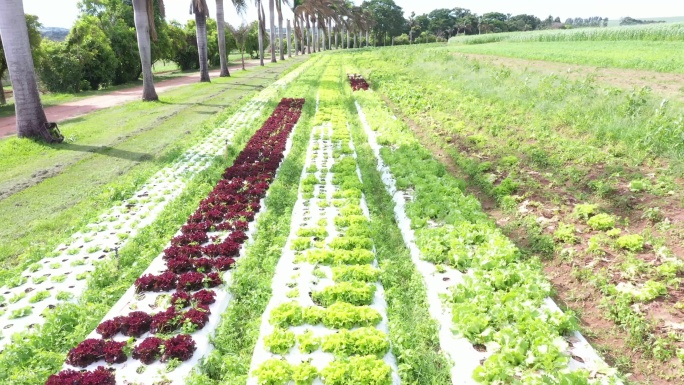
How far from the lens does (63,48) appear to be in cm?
2903

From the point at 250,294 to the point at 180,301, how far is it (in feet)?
3.15

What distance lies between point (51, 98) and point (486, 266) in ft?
95.3

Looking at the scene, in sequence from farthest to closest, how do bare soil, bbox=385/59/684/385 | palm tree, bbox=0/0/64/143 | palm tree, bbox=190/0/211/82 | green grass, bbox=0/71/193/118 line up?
palm tree, bbox=190/0/211/82 → green grass, bbox=0/71/193/118 → palm tree, bbox=0/0/64/143 → bare soil, bbox=385/59/684/385

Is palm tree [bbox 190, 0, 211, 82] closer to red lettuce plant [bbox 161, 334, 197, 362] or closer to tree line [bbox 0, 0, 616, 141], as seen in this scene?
tree line [bbox 0, 0, 616, 141]

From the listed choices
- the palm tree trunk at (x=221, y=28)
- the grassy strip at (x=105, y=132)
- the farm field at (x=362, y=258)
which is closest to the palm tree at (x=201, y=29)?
the palm tree trunk at (x=221, y=28)

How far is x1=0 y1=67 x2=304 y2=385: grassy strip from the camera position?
4.58m

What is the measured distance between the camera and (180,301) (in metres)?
5.54

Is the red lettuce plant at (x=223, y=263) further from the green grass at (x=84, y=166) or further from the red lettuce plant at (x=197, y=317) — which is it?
the green grass at (x=84, y=166)

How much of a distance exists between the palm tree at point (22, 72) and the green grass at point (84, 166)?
0.57 metres

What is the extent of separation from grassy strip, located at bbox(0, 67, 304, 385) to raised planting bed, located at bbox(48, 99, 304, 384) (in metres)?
0.24

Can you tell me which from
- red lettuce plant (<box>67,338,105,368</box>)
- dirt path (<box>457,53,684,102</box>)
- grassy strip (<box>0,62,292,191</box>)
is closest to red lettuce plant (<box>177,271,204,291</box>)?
red lettuce plant (<box>67,338,105,368</box>)

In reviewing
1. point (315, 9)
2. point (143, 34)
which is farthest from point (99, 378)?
point (315, 9)

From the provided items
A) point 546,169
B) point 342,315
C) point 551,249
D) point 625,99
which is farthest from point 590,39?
point 342,315

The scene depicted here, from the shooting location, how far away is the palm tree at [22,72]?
12.8 metres
